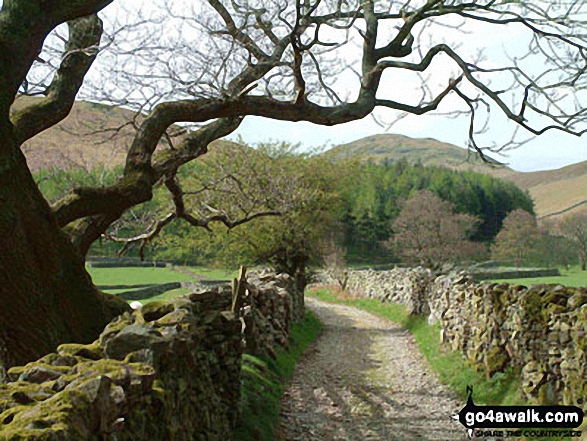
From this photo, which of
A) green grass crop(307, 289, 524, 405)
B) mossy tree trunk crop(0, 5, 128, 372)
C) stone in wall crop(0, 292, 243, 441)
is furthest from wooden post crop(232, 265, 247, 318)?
green grass crop(307, 289, 524, 405)

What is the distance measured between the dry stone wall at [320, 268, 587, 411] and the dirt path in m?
1.08

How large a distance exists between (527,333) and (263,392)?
4.20 metres

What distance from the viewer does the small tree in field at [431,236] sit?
1732 inches

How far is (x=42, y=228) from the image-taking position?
645cm

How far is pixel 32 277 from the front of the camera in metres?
6.13

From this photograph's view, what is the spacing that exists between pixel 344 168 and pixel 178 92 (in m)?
19.2

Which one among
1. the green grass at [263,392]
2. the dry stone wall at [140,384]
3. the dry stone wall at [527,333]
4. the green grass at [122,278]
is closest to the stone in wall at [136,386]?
the dry stone wall at [140,384]

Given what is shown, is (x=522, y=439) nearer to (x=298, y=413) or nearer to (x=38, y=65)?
(x=298, y=413)

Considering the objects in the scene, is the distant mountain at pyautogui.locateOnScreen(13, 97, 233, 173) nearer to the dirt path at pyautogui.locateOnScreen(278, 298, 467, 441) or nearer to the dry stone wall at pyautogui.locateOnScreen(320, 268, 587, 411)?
the dirt path at pyautogui.locateOnScreen(278, 298, 467, 441)

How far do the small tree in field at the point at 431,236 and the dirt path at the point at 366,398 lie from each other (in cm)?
2824

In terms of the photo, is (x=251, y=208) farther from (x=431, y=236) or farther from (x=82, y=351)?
(x=431, y=236)

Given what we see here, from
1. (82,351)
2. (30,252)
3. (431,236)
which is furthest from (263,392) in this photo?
(431,236)

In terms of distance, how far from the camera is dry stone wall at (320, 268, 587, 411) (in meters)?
7.44

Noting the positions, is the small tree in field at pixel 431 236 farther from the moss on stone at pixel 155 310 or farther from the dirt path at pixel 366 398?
the moss on stone at pixel 155 310
